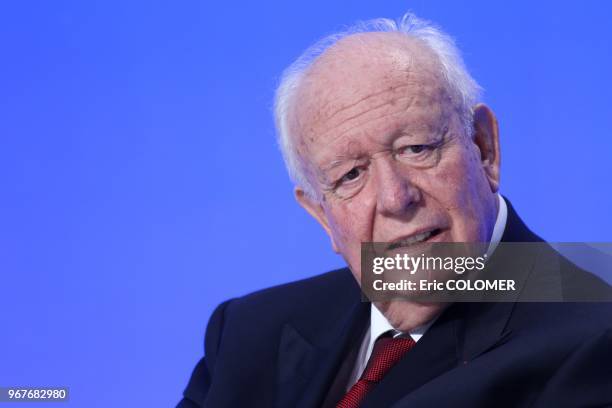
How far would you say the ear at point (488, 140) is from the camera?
1.88m

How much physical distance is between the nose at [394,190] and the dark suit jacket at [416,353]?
249 mm

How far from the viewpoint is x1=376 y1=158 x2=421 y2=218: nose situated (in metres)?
1.72

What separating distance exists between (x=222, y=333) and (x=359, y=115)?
74cm

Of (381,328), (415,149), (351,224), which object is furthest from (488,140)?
(381,328)

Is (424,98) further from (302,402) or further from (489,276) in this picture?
(302,402)

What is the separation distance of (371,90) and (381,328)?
511 millimetres

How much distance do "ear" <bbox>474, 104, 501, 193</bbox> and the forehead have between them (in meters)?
0.12

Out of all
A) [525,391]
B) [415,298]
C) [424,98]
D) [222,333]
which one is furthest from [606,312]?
[222,333]

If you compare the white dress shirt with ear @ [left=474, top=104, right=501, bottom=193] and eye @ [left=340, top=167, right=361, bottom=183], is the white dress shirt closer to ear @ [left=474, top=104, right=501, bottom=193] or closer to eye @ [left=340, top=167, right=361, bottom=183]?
ear @ [left=474, top=104, right=501, bottom=193]

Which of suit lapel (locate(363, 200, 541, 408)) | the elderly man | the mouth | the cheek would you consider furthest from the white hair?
suit lapel (locate(363, 200, 541, 408))

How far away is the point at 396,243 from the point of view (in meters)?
1.76

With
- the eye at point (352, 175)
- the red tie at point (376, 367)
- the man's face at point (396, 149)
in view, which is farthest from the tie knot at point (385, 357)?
the eye at point (352, 175)

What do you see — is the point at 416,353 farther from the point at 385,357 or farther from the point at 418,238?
the point at 418,238
